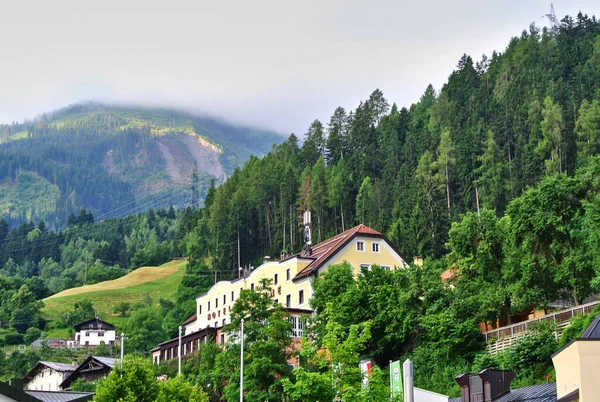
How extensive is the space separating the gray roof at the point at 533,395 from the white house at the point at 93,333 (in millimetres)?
137593

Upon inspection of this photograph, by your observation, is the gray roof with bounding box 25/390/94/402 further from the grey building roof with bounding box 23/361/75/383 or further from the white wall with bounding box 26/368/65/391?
the grey building roof with bounding box 23/361/75/383

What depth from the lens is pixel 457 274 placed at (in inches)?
2862

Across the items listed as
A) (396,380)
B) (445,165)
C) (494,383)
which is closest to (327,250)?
(396,380)

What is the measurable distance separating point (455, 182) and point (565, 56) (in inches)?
1323

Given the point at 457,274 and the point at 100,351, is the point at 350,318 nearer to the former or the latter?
the point at 457,274

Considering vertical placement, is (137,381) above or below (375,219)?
below

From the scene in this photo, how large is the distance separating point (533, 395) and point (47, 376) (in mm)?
93994

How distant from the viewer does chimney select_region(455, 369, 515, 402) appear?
139 feet

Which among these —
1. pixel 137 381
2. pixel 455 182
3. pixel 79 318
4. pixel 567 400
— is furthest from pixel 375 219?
pixel 567 400

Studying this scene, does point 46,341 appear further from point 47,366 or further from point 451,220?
point 451,220

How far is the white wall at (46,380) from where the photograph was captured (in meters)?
121

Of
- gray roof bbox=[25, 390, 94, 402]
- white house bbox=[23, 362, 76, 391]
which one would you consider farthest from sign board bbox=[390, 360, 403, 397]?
white house bbox=[23, 362, 76, 391]

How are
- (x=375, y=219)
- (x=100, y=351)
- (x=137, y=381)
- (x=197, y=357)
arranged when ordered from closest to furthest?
(x=137, y=381) → (x=197, y=357) → (x=100, y=351) → (x=375, y=219)

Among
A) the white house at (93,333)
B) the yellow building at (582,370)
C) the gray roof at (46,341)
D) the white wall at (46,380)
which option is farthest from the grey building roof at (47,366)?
the yellow building at (582,370)
